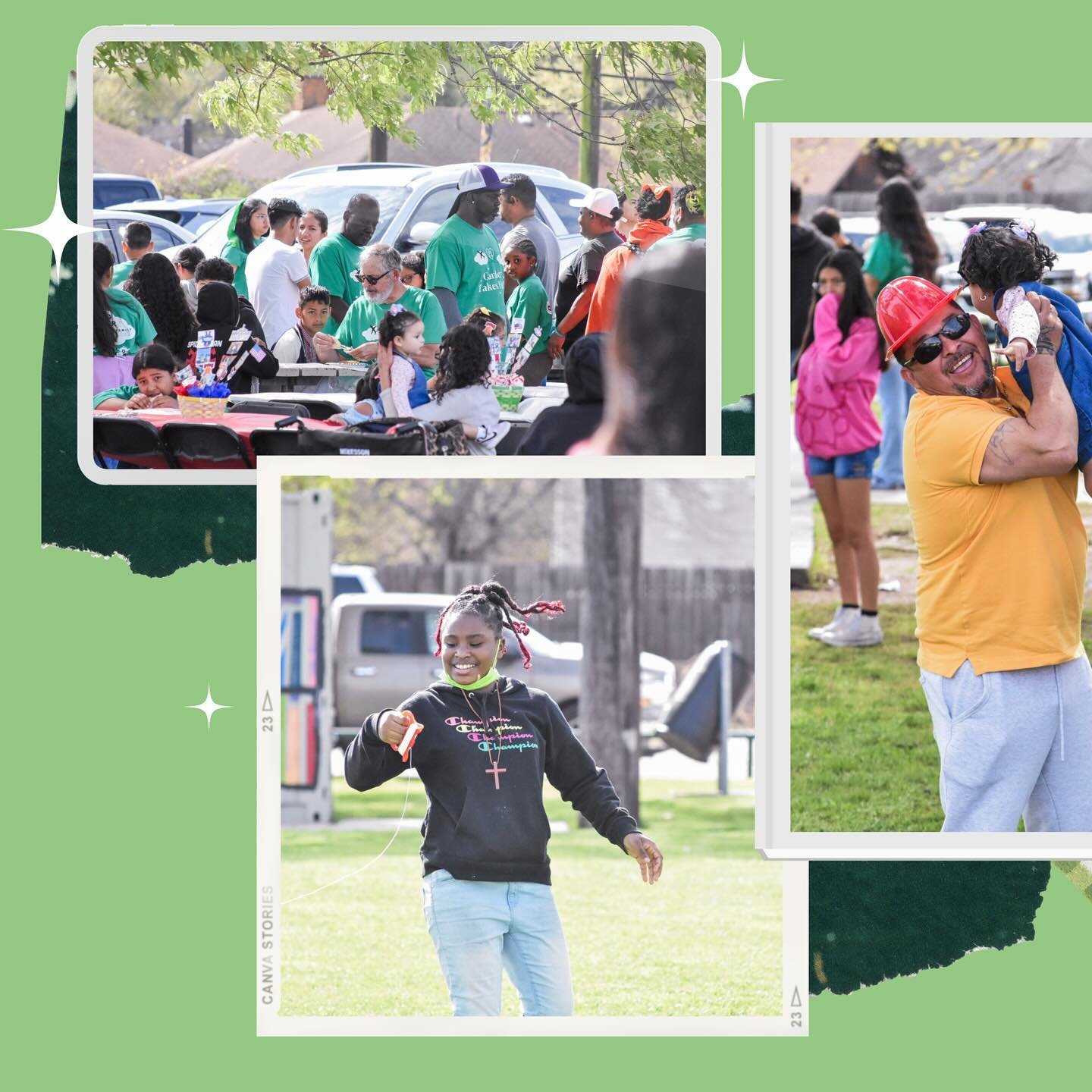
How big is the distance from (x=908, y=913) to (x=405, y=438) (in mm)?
2184

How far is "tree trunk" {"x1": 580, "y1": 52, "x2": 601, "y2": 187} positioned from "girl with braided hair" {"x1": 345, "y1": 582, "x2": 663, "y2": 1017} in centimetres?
133

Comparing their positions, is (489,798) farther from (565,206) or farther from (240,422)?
(565,206)

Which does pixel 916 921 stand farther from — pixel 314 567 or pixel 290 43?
pixel 290 43

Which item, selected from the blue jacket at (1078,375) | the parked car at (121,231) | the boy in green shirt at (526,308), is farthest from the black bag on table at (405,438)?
the blue jacket at (1078,375)

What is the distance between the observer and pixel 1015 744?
4.96m

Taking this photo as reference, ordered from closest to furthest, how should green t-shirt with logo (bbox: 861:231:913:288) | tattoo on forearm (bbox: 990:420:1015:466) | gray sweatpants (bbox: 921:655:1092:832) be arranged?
1. tattoo on forearm (bbox: 990:420:1015:466)
2. gray sweatpants (bbox: 921:655:1092:832)
3. green t-shirt with logo (bbox: 861:231:913:288)

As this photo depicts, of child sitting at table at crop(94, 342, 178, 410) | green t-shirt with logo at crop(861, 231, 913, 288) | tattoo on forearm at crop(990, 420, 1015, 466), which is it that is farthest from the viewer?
child sitting at table at crop(94, 342, 178, 410)

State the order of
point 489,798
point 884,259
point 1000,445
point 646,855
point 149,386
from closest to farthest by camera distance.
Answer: point 1000,445 < point 489,798 < point 646,855 < point 884,259 < point 149,386

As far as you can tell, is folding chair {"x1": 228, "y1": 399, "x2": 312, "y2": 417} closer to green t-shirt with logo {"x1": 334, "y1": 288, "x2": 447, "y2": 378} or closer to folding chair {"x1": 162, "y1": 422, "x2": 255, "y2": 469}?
folding chair {"x1": 162, "y1": 422, "x2": 255, "y2": 469}

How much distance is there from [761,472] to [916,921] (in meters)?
1.52

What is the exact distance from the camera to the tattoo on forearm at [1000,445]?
4.85 metres

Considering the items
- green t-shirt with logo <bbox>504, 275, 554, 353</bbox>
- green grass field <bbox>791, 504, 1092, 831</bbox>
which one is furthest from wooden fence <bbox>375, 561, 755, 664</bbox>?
green t-shirt with logo <bbox>504, 275, 554, 353</bbox>

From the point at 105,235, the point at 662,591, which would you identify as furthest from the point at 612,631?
the point at 105,235

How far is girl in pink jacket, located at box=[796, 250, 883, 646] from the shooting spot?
5328 millimetres
